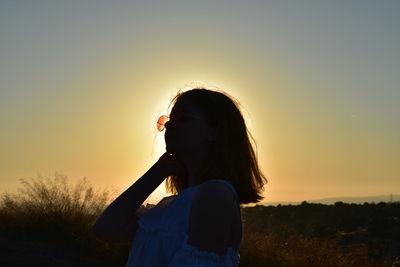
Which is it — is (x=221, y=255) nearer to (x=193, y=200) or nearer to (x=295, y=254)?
(x=193, y=200)

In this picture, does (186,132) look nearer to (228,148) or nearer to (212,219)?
(228,148)

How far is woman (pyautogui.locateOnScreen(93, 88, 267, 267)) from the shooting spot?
1703mm

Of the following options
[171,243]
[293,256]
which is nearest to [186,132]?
[171,243]

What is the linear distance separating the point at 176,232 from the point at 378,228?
68.0 ft

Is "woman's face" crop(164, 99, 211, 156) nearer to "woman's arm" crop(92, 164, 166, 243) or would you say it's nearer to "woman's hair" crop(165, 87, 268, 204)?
"woman's hair" crop(165, 87, 268, 204)

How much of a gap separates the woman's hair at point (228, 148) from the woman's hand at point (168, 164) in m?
0.23

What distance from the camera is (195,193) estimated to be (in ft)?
6.09

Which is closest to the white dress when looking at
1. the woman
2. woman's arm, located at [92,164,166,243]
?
the woman

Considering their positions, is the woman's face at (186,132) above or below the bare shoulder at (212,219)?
above

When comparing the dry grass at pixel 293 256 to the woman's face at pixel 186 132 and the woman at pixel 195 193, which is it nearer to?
the woman at pixel 195 193

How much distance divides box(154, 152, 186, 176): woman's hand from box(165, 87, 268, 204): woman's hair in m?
0.23

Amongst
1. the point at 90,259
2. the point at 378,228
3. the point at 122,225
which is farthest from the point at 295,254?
the point at 378,228

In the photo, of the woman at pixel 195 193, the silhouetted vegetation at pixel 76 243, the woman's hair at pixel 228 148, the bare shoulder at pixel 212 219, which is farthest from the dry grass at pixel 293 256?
the bare shoulder at pixel 212 219

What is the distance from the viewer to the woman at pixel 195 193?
5.59ft
